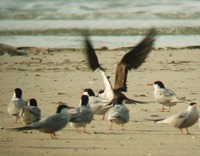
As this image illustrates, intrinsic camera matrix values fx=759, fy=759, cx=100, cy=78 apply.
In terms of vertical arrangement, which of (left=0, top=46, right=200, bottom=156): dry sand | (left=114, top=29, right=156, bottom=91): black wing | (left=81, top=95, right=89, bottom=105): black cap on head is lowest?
(left=0, top=46, right=200, bottom=156): dry sand

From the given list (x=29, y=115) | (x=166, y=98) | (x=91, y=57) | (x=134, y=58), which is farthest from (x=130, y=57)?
(x=29, y=115)

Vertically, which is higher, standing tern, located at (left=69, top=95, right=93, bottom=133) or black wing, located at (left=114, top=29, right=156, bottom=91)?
black wing, located at (left=114, top=29, right=156, bottom=91)

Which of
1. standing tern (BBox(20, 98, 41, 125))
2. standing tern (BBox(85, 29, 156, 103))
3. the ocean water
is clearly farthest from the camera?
the ocean water

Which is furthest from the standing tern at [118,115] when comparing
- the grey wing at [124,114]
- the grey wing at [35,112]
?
the grey wing at [35,112]

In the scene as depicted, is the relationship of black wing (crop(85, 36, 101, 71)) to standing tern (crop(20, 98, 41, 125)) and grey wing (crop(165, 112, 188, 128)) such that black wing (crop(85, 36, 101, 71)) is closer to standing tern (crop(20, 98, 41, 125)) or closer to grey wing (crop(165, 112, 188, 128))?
standing tern (crop(20, 98, 41, 125))

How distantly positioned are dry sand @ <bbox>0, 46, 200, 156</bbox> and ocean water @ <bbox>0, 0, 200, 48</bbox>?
2853 mm

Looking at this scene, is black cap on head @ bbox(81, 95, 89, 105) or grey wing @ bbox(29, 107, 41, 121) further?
black cap on head @ bbox(81, 95, 89, 105)

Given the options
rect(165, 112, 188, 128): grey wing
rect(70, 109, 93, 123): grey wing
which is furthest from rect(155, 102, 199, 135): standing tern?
rect(70, 109, 93, 123): grey wing

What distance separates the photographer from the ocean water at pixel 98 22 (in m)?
20.1

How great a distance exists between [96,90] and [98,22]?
42.9 ft

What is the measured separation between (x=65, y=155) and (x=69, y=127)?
5.73 feet

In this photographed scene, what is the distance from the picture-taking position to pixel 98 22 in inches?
987

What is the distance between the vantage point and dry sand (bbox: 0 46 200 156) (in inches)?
Answer: 312

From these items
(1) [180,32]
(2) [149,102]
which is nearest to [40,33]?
(1) [180,32]
